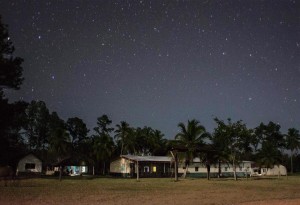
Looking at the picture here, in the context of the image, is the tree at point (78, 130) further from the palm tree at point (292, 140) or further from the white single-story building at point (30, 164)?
the palm tree at point (292, 140)

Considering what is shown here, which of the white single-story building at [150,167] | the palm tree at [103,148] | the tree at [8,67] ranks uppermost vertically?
the tree at [8,67]

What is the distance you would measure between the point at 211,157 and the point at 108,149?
83.7ft

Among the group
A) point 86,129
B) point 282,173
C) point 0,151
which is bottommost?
point 282,173

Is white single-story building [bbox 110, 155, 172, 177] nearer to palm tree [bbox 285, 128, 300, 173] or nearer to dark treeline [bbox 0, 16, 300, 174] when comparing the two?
dark treeline [bbox 0, 16, 300, 174]

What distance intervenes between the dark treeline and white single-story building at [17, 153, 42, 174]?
46.6 inches

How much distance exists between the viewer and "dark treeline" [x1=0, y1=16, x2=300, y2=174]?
38.0 meters

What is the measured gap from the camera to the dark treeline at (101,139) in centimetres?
3800

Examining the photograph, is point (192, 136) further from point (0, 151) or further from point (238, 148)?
point (0, 151)

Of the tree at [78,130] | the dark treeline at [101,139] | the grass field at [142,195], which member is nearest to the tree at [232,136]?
the dark treeline at [101,139]

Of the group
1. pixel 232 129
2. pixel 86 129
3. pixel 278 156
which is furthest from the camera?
pixel 86 129

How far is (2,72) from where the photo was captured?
36969 millimetres

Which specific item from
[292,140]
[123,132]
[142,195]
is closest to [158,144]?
[123,132]

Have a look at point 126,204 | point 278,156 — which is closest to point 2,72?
point 126,204

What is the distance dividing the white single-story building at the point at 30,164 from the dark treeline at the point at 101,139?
1185 mm
